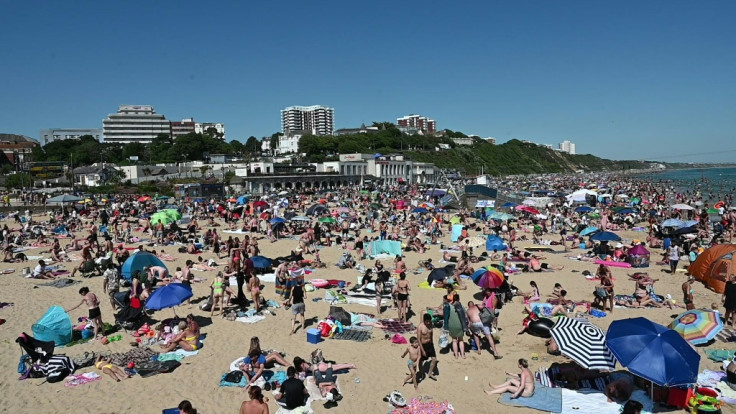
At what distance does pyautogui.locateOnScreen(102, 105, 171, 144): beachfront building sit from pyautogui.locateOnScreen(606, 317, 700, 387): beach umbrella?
359 ft

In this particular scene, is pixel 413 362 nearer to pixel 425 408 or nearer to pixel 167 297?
pixel 425 408

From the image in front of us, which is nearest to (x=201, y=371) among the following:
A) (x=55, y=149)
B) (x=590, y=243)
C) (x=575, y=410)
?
(x=575, y=410)

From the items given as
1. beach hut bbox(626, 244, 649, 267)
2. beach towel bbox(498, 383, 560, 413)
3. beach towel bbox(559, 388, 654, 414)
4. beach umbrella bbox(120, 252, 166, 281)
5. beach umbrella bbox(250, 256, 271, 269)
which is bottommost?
beach towel bbox(498, 383, 560, 413)

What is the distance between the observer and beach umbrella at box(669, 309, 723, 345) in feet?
26.0

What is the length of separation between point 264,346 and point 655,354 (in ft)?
20.0

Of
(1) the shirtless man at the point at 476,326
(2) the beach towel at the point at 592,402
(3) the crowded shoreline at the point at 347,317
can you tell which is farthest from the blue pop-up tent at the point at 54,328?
(2) the beach towel at the point at 592,402

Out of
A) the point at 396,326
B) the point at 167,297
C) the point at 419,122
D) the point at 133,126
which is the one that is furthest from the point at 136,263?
the point at 419,122

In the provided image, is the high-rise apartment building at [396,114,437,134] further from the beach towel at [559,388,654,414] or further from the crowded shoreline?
the beach towel at [559,388,654,414]

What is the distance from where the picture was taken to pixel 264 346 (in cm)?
846

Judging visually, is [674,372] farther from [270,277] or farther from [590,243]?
[590,243]

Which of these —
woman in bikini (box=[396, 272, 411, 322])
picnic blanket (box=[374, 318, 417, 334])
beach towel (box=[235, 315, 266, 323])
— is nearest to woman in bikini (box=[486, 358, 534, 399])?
picnic blanket (box=[374, 318, 417, 334])

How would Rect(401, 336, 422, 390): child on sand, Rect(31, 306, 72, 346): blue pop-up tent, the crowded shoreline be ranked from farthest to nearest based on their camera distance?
Rect(31, 306, 72, 346): blue pop-up tent → Rect(401, 336, 422, 390): child on sand → the crowded shoreline

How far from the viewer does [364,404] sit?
6.46 meters

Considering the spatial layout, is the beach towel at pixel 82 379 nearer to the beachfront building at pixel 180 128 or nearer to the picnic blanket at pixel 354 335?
the picnic blanket at pixel 354 335
